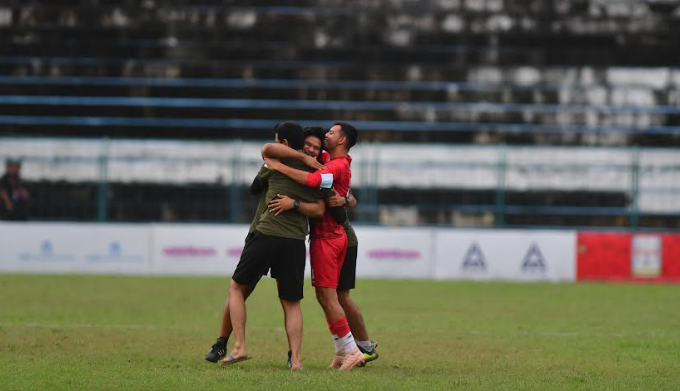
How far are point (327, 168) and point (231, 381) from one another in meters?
2.07

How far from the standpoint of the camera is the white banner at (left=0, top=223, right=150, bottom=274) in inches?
966

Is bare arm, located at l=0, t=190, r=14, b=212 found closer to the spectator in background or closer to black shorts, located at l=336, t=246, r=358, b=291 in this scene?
the spectator in background

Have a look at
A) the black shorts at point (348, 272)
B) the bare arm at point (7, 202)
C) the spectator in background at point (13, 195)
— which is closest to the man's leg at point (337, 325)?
the black shorts at point (348, 272)

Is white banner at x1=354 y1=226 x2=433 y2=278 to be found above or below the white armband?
below

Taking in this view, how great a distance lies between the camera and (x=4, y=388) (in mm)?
8453

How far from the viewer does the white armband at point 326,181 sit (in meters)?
10.1

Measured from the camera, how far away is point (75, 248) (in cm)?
2477

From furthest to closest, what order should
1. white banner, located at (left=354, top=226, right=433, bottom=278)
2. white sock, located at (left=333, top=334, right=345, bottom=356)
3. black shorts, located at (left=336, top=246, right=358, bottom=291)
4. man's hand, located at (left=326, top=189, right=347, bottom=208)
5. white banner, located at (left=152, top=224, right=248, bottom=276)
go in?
white banner, located at (left=354, top=226, right=433, bottom=278) → white banner, located at (left=152, top=224, right=248, bottom=276) → black shorts, located at (left=336, top=246, right=358, bottom=291) → white sock, located at (left=333, top=334, right=345, bottom=356) → man's hand, located at (left=326, top=189, right=347, bottom=208)

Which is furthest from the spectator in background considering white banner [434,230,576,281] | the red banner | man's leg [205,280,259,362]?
man's leg [205,280,259,362]

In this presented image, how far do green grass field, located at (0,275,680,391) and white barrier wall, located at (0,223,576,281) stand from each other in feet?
7.76

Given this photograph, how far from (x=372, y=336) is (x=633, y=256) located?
12.8 m

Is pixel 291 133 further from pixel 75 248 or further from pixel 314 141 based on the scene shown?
pixel 75 248

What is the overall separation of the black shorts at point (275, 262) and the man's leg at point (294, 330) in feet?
0.25

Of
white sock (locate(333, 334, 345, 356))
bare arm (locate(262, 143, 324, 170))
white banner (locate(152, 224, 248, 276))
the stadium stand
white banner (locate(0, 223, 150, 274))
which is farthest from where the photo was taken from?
the stadium stand
